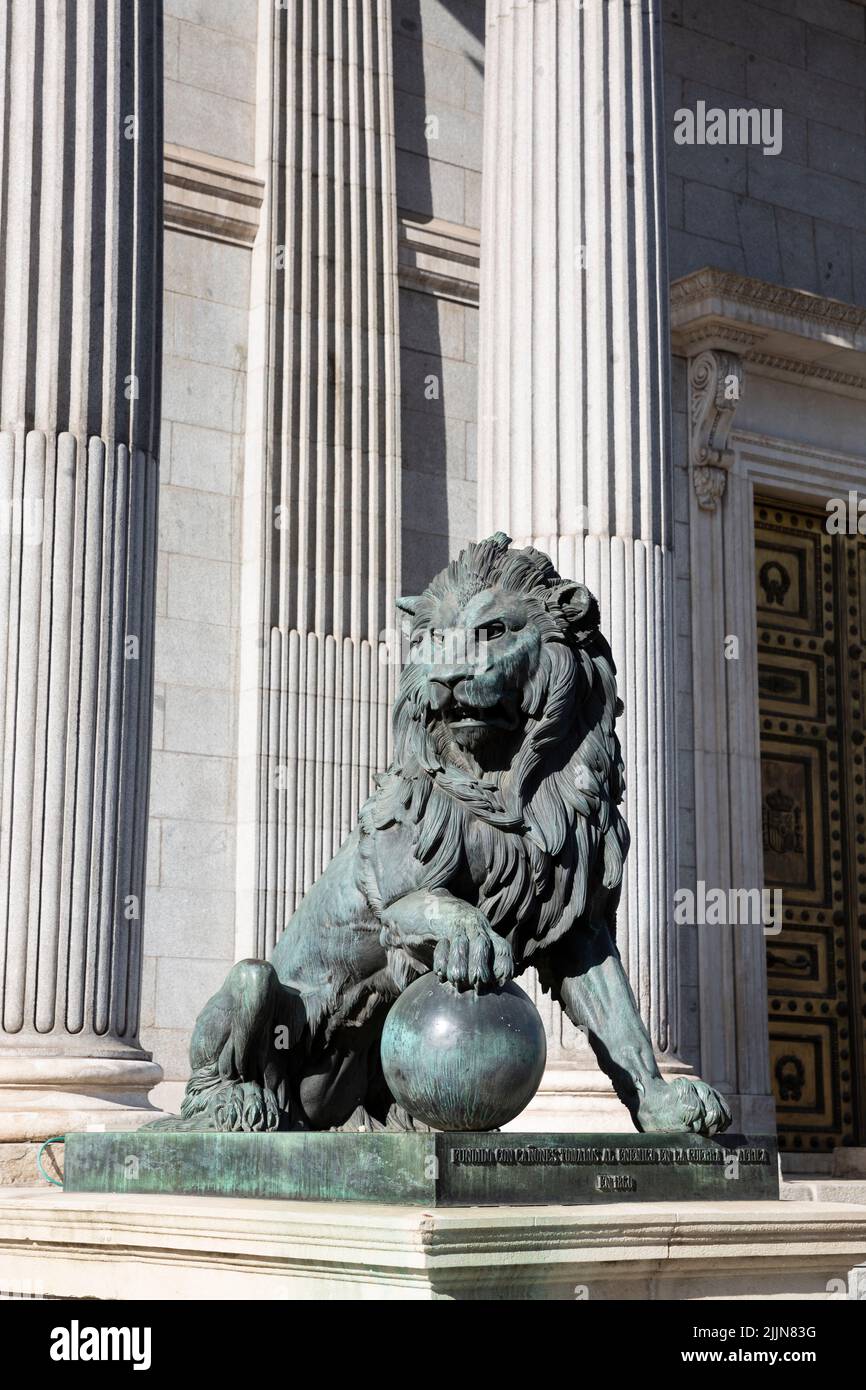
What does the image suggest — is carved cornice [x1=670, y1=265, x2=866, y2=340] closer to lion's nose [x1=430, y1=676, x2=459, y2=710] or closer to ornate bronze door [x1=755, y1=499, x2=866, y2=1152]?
ornate bronze door [x1=755, y1=499, x2=866, y2=1152]

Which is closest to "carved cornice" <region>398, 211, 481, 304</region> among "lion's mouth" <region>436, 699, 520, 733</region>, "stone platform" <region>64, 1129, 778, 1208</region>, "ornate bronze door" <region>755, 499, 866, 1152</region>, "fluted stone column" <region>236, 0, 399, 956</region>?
"fluted stone column" <region>236, 0, 399, 956</region>

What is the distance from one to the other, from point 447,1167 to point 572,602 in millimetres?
2182

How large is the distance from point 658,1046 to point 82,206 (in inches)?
262

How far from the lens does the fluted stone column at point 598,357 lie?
13430mm

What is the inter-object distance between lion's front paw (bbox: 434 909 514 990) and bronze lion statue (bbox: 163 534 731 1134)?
4cm

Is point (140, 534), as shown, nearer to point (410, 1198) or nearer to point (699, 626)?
point (410, 1198)

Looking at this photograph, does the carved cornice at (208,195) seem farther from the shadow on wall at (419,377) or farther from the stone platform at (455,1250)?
the stone platform at (455,1250)

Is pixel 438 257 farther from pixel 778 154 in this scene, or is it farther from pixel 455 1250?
pixel 455 1250

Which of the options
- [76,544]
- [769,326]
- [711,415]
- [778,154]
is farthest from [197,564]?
[778,154]

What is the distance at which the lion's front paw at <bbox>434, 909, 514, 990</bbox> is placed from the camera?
245 inches

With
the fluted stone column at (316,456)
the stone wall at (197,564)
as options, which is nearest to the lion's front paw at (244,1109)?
the stone wall at (197,564)

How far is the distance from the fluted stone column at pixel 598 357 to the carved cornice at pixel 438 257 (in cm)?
296

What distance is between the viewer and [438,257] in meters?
18.1
